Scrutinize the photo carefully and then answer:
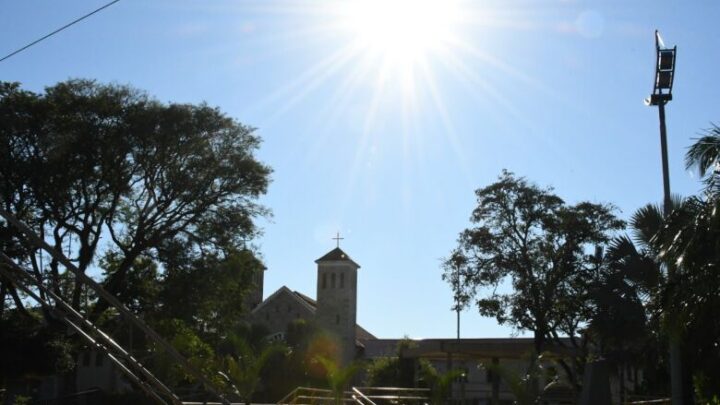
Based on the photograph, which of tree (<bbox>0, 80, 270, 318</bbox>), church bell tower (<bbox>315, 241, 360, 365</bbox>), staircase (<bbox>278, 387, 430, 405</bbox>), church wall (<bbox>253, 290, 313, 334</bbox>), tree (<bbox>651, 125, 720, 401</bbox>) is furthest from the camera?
church wall (<bbox>253, 290, 313, 334</bbox>)

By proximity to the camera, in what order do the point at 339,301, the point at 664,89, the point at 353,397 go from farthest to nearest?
1. the point at 339,301
2. the point at 353,397
3. the point at 664,89

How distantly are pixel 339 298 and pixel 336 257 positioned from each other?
3.85 m

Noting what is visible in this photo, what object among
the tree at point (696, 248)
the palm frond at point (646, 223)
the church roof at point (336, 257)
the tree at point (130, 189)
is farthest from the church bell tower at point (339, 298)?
the tree at point (696, 248)

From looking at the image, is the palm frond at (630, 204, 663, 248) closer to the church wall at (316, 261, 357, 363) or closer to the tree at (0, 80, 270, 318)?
the tree at (0, 80, 270, 318)

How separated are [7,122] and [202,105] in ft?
27.2

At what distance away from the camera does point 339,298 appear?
6862 centimetres

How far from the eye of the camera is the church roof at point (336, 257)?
69.7 metres

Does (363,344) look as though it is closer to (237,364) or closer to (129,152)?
(129,152)

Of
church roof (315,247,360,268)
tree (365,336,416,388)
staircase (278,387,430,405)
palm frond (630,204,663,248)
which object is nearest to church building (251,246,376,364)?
church roof (315,247,360,268)

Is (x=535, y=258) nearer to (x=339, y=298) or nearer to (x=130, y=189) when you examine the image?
(x=130, y=189)

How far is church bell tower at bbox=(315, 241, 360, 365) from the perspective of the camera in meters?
67.6

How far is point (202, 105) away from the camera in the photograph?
35531mm

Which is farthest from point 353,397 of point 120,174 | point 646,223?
point 120,174

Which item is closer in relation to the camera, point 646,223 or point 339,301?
point 646,223
